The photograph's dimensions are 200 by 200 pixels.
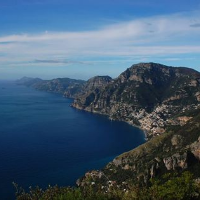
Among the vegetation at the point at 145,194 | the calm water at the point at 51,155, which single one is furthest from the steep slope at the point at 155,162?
the vegetation at the point at 145,194

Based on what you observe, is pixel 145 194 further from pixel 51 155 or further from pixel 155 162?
pixel 51 155

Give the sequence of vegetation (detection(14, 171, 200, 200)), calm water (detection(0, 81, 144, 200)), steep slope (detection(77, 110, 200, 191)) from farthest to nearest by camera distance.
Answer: calm water (detection(0, 81, 144, 200)) → steep slope (detection(77, 110, 200, 191)) → vegetation (detection(14, 171, 200, 200))

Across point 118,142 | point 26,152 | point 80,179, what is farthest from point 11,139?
point 80,179

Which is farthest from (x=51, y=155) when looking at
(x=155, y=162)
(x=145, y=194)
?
(x=145, y=194)

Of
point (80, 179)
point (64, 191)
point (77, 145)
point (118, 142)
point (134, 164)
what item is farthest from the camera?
point (118, 142)

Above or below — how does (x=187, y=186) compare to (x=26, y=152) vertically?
above

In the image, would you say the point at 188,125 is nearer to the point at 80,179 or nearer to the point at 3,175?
the point at 80,179

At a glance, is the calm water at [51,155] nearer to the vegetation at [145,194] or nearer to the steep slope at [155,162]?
the steep slope at [155,162]

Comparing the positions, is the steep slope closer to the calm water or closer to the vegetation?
the calm water

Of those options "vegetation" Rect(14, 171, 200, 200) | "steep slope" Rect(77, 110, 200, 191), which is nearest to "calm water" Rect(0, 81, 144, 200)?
"steep slope" Rect(77, 110, 200, 191)
